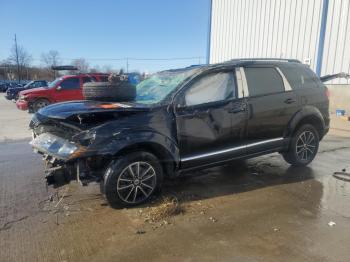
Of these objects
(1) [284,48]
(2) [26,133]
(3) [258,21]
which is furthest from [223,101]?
(3) [258,21]

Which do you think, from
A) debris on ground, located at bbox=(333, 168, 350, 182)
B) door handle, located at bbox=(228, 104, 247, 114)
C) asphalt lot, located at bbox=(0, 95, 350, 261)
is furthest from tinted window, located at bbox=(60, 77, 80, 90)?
debris on ground, located at bbox=(333, 168, 350, 182)

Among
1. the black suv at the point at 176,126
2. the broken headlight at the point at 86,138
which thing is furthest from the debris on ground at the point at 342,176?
the broken headlight at the point at 86,138

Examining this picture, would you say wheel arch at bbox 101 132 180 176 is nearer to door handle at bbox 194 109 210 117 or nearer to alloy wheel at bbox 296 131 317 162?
door handle at bbox 194 109 210 117

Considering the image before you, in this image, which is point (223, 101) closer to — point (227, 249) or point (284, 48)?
point (227, 249)

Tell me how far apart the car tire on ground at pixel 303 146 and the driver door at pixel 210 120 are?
4.13 ft

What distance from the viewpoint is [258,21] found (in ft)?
51.6

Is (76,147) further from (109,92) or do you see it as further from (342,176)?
(342,176)

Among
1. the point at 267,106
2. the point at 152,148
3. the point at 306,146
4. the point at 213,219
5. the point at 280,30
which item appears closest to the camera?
the point at 213,219

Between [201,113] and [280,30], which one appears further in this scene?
[280,30]

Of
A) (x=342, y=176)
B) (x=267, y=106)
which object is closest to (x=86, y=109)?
(x=267, y=106)

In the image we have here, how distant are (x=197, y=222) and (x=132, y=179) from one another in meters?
0.93

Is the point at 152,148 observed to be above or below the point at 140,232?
above

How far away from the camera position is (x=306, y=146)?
562cm

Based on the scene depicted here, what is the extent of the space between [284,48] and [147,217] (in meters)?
13.1
